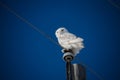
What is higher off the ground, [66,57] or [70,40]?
[70,40]

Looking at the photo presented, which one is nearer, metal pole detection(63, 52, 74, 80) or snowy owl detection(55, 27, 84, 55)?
metal pole detection(63, 52, 74, 80)

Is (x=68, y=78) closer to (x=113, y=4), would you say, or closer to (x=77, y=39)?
(x=77, y=39)

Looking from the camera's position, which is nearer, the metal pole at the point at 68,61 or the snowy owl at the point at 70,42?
the metal pole at the point at 68,61

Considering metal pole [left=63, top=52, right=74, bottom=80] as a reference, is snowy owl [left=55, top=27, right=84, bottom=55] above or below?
above

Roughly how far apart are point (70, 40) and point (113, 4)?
1.90 metres

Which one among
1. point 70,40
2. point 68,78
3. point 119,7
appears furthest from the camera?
point 119,7

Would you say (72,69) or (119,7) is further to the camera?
(119,7)

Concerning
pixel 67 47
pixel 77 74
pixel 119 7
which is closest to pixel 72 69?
pixel 77 74

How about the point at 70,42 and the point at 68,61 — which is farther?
the point at 70,42

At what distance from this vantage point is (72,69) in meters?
1.38

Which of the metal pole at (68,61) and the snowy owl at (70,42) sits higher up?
the snowy owl at (70,42)

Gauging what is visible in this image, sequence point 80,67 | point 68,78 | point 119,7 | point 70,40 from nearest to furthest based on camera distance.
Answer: point 68,78 < point 80,67 < point 70,40 < point 119,7

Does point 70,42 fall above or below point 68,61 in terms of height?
above

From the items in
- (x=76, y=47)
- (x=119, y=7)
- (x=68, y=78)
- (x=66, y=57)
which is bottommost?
(x=68, y=78)
